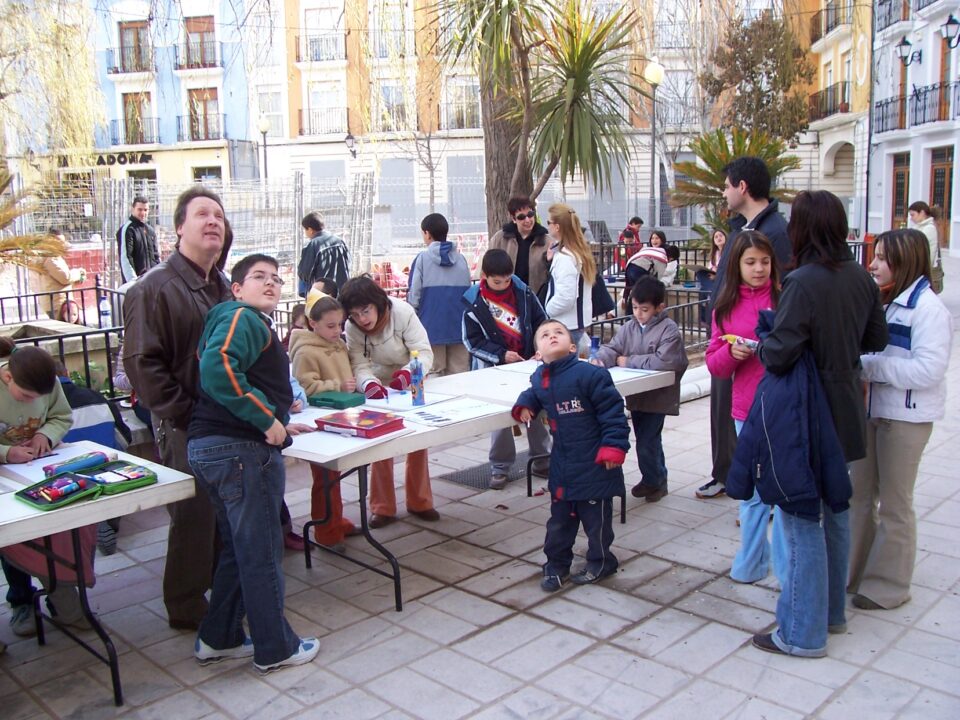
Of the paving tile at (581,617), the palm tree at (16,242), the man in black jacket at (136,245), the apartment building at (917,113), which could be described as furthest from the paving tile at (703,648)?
the apartment building at (917,113)

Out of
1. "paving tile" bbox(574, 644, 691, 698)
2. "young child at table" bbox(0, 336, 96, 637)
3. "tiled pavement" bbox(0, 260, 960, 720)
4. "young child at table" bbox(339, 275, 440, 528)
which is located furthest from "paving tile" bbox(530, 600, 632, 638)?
"young child at table" bbox(0, 336, 96, 637)

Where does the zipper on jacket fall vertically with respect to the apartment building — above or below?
below

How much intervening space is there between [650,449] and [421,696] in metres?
2.50

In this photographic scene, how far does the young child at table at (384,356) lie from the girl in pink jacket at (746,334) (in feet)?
5.28

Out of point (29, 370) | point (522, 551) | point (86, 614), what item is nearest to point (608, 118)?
point (522, 551)

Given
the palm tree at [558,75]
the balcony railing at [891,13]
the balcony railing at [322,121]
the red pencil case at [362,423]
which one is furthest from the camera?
the balcony railing at [322,121]

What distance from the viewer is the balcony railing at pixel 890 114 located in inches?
1145

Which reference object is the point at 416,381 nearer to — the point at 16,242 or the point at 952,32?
the point at 16,242

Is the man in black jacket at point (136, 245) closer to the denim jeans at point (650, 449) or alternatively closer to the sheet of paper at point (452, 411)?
the sheet of paper at point (452, 411)

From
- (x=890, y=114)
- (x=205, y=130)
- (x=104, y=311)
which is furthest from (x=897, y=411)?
(x=205, y=130)

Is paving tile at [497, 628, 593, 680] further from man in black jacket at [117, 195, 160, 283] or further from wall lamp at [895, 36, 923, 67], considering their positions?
wall lamp at [895, 36, 923, 67]

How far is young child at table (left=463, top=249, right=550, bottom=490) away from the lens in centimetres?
562

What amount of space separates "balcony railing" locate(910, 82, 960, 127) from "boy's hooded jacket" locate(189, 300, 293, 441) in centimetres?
2694

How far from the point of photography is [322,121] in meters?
34.4
